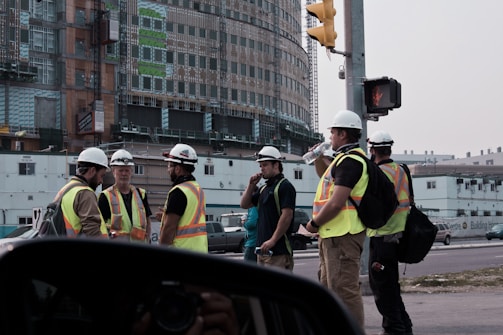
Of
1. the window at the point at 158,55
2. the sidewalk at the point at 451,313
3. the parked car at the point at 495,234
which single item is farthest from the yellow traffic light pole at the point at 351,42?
the window at the point at 158,55

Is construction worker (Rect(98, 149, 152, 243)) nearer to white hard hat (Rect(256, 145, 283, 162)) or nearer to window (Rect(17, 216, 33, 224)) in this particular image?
white hard hat (Rect(256, 145, 283, 162))

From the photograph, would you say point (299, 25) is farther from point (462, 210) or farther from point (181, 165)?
point (181, 165)

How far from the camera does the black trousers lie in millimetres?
7586

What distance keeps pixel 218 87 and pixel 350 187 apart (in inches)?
3459

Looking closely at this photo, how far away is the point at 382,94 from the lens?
11.8m

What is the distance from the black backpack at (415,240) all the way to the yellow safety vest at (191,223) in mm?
1750

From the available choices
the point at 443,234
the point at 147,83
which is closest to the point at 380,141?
the point at 443,234

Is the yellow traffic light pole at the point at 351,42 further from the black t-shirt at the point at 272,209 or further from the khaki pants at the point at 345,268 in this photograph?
the khaki pants at the point at 345,268

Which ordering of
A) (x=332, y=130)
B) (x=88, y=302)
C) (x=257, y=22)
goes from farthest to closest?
(x=257, y=22)
(x=332, y=130)
(x=88, y=302)

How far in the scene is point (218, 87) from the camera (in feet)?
308

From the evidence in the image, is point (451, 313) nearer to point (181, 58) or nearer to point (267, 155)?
point (267, 155)

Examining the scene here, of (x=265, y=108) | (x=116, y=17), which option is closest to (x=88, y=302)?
(x=116, y=17)

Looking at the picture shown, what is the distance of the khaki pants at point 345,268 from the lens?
21.8 ft

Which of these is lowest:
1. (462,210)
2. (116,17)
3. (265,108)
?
(462,210)
